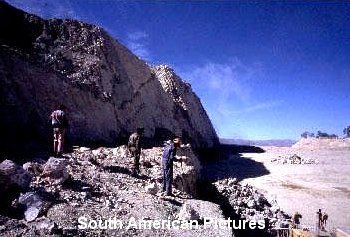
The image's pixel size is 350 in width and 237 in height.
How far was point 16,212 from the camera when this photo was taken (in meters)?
5.52

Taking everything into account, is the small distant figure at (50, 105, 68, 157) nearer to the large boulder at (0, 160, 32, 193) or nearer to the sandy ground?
the large boulder at (0, 160, 32, 193)

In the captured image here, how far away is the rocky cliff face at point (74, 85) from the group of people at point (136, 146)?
4.50 feet

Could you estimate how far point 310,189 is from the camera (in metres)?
19.0

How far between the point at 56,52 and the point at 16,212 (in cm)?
1500

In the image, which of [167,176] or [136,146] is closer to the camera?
[167,176]

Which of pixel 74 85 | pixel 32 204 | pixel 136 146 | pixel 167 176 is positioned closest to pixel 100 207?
pixel 32 204

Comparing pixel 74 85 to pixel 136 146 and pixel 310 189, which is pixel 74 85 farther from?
pixel 310 189

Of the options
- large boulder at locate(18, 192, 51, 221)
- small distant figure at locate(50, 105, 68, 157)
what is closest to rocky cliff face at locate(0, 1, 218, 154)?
small distant figure at locate(50, 105, 68, 157)

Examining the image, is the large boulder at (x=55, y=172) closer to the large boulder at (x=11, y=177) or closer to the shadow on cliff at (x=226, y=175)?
the large boulder at (x=11, y=177)

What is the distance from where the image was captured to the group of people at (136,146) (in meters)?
8.23

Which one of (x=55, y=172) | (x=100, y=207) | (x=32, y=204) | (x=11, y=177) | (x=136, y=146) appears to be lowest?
(x=100, y=207)

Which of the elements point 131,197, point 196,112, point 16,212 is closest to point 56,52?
point 131,197

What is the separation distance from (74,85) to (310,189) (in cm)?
1354

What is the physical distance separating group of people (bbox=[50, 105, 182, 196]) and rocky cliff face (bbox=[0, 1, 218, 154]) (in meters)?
1.37
